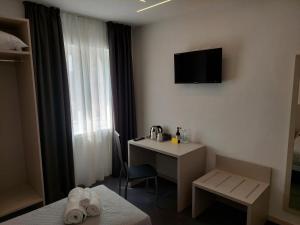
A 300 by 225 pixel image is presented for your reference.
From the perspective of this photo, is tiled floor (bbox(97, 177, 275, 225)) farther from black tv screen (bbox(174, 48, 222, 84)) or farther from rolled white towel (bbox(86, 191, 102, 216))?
black tv screen (bbox(174, 48, 222, 84))

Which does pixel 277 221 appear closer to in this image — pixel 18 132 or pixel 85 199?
pixel 85 199

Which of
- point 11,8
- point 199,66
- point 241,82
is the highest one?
point 11,8

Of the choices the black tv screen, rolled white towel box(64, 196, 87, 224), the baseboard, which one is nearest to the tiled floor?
the baseboard

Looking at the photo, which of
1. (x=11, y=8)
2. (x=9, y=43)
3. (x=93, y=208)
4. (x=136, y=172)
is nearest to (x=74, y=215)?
(x=93, y=208)

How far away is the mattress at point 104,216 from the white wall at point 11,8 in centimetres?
202

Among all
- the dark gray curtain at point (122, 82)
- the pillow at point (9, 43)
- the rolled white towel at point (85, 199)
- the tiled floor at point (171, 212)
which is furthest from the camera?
the dark gray curtain at point (122, 82)

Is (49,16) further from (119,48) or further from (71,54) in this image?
(119,48)

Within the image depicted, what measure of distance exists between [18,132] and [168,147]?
1818 mm

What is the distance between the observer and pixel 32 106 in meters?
2.21

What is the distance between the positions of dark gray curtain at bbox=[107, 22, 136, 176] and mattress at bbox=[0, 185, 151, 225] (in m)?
1.68

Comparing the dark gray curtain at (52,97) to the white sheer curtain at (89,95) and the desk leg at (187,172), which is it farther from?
the desk leg at (187,172)

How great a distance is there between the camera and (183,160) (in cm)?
251

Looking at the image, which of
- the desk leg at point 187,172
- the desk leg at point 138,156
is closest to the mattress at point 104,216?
the desk leg at point 187,172

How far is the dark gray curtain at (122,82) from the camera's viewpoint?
3.26 metres
